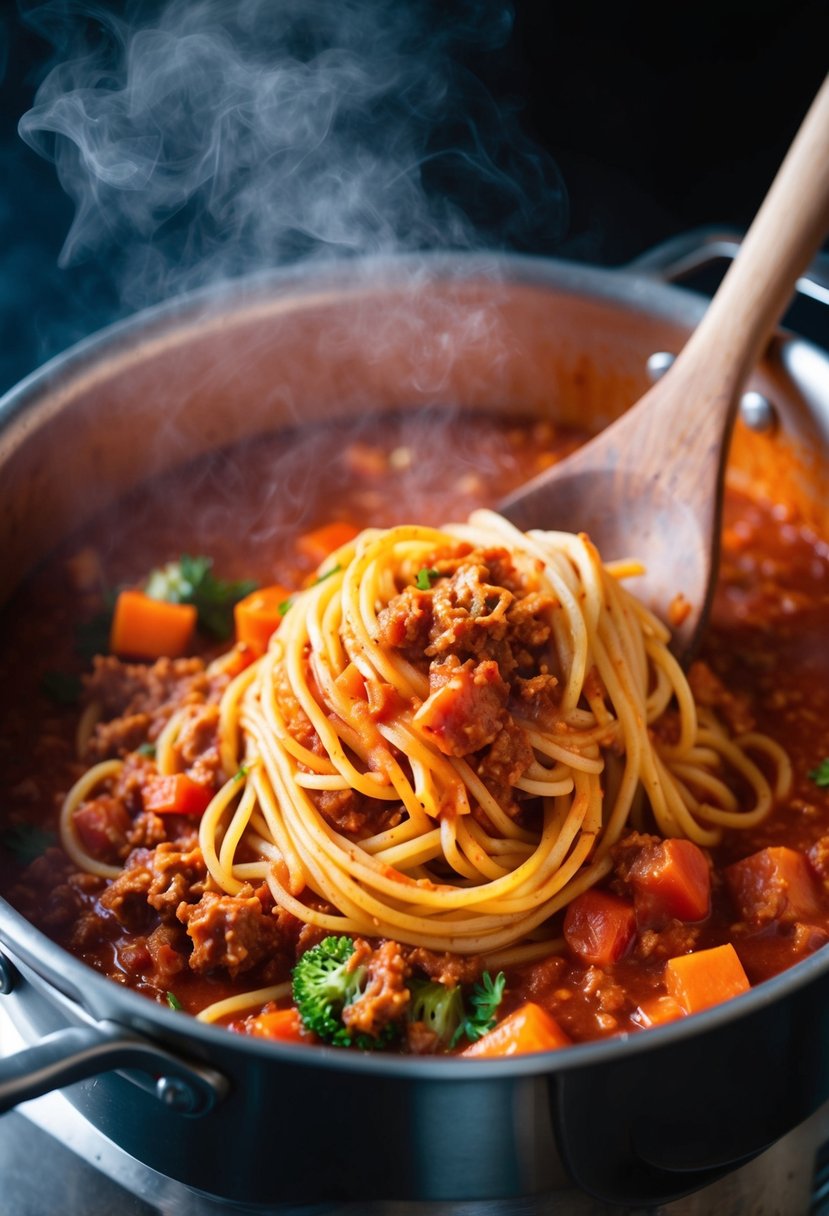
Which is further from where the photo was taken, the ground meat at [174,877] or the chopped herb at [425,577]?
the chopped herb at [425,577]

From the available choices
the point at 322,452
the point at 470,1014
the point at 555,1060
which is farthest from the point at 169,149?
the point at 555,1060

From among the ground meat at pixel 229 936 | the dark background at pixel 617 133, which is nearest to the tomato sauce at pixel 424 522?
the ground meat at pixel 229 936

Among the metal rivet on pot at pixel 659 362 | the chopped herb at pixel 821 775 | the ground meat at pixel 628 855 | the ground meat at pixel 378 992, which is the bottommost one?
the ground meat at pixel 378 992

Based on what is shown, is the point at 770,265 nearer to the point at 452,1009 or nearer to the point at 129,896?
the point at 452,1009

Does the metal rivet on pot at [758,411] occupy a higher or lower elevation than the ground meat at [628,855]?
higher

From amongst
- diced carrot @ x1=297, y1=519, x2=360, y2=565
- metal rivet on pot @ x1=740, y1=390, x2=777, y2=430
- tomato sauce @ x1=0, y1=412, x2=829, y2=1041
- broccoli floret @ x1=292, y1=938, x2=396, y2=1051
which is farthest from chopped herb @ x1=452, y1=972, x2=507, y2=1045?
metal rivet on pot @ x1=740, y1=390, x2=777, y2=430

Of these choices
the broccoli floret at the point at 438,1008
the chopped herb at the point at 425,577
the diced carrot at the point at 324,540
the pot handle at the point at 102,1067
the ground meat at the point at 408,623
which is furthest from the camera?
the diced carrot at the point at 324,540

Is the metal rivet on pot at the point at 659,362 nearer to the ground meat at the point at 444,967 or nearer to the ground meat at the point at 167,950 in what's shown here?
the ground meat at the point at 444,967
